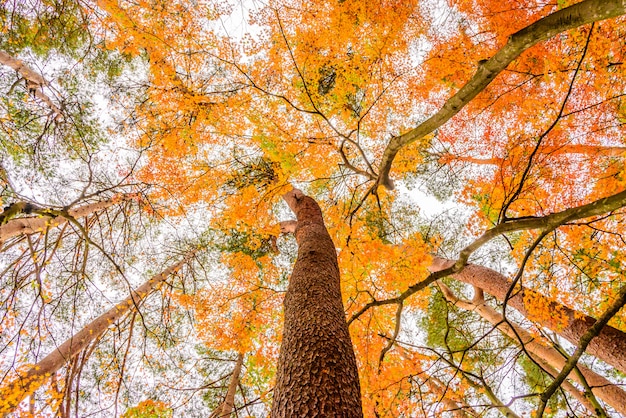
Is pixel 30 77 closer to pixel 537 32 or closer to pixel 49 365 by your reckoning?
pixel 49 365

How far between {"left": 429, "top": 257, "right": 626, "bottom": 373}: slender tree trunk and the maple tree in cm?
3

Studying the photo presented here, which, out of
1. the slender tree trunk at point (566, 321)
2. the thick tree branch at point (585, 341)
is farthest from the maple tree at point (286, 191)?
the thick tree branch at point (585, 341)

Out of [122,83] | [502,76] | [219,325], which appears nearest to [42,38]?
[122,83]

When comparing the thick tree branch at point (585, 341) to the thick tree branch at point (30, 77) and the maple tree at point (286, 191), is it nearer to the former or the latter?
the maple tree at point (286, 191)

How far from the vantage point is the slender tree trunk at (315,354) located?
1837 mm

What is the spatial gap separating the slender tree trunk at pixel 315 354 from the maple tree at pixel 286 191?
12.9 inches

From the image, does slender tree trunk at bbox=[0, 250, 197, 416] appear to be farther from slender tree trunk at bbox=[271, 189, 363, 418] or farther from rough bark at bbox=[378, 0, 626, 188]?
rough bark at bbox=[378, 0, 626, 188]

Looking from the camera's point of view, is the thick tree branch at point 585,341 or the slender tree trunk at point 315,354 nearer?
the slender tree trunk at point 315,354

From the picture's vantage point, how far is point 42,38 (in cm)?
719

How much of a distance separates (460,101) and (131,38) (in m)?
9.22

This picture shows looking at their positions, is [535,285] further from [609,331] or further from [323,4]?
[323,4]

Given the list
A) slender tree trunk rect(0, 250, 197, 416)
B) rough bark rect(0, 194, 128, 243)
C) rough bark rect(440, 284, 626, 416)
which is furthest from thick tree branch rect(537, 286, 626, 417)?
rough bark rect(0, 194, 128, 243)

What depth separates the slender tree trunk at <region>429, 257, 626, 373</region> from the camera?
164 inches

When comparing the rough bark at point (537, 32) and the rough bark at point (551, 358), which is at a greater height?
the rough bark at point (537, 32)
